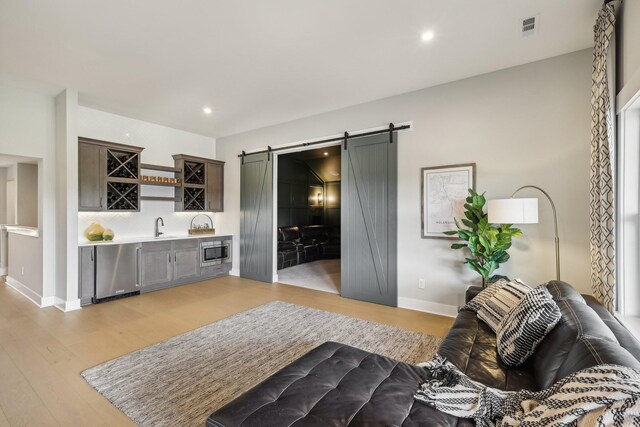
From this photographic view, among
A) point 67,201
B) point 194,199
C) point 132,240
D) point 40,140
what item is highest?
point 40,140

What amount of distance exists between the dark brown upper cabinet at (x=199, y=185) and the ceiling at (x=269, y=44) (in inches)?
66.6

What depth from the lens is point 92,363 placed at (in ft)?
8.69

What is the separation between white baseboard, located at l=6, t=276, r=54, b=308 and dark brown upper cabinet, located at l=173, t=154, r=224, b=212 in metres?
2.39

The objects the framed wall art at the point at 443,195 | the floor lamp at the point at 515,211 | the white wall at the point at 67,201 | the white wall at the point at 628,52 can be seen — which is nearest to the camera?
the white wall at the point at 628,52

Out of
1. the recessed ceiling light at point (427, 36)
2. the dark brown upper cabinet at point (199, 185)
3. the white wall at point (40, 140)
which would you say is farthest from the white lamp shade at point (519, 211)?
the white wall at point (40, 140)

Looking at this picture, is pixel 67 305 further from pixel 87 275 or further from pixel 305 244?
pixel 305 244

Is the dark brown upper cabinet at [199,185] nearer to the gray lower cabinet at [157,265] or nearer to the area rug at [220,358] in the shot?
the gray lower cabinet at [157,265]

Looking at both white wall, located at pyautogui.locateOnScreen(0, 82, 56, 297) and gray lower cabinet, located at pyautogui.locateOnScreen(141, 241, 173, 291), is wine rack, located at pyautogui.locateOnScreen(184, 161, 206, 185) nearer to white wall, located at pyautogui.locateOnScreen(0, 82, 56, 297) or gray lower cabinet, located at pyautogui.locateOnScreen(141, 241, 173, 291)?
gray lower cabinet, located at pyautogui.locateOnScreen(141, 241, 173, 291)

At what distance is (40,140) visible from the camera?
421 cm

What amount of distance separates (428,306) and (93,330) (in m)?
4.11

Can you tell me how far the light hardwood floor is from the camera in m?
2.07

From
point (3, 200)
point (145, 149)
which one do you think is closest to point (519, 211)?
point (145, 149)

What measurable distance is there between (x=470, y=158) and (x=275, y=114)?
10.3 feet

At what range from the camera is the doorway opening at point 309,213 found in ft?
23.8
